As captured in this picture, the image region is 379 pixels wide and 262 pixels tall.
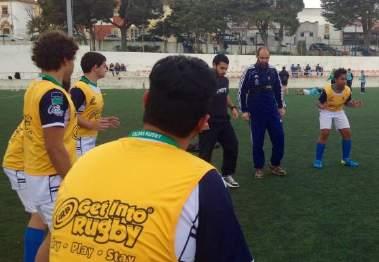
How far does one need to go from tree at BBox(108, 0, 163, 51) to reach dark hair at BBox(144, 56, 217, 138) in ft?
176

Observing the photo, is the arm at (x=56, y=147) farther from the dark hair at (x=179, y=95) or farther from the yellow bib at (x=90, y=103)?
the yellow bib at (x=90, y=103)

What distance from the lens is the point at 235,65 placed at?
48562mm

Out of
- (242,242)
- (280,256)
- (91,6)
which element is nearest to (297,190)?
(280,256)

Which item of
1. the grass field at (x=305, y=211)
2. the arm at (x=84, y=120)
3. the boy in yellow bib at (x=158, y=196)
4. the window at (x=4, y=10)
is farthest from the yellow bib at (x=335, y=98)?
the window at (x=4, y=10)

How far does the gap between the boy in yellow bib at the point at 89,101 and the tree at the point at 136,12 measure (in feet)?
164

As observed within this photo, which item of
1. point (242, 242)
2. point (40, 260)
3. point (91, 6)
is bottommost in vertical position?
point (40, 260)

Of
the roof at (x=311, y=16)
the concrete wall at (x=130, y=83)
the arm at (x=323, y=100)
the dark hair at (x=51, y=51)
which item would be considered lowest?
the concrete wall at (x=130, y=83)

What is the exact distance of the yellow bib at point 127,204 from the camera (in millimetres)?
1700

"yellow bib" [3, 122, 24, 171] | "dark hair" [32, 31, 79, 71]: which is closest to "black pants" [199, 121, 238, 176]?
"yellow bib" [3, 122, 24, 171]

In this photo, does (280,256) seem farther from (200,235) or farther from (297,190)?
(200,235)

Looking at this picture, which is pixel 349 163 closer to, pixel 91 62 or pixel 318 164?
pixel 318 164

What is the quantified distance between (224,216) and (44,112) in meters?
1.96

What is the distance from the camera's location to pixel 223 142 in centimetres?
743

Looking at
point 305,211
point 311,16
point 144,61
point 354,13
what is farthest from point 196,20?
point 305,211
